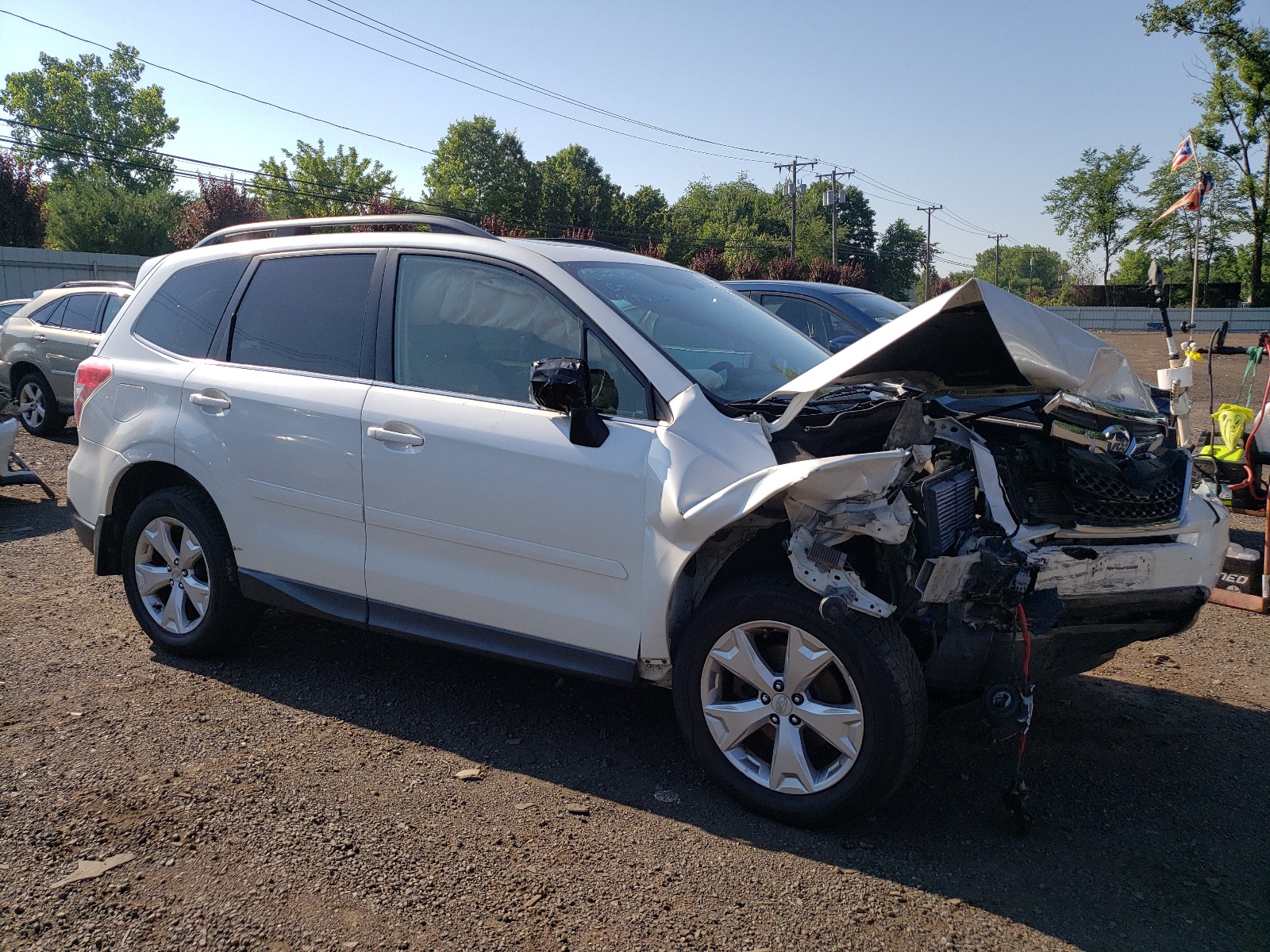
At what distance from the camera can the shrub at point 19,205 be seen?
3659cm

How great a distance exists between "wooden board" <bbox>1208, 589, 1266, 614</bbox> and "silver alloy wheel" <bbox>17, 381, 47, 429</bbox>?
12.7 meters

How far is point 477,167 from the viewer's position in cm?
7806

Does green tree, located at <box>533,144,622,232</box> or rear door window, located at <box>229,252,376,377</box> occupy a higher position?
green tree, located at <box>533,144,622,232</box>

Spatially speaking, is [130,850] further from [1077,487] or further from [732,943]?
[1077,487]

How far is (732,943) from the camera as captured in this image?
8.39 feet

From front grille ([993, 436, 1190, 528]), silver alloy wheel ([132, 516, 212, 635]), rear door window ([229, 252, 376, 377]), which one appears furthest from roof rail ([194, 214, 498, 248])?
front grille ([993, 436, 1190, 528])

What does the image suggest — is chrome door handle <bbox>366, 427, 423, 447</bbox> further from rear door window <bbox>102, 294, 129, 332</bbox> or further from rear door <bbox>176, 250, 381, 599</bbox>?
rear door window <bbox>102, 294, 129, 332</bbox>

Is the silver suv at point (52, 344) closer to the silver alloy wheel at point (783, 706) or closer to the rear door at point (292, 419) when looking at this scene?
the rear door at point (292, 419)

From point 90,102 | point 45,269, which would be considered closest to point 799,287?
point 45,269

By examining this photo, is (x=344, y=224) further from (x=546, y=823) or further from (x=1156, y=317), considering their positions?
(x=1156, y=317)

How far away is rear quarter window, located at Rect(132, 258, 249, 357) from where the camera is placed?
4.52 m

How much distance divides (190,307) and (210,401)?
64 centimetres

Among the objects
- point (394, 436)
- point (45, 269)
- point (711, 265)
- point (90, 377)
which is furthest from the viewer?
point (711, 265)

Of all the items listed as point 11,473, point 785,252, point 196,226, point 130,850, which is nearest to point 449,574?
point 130,850
